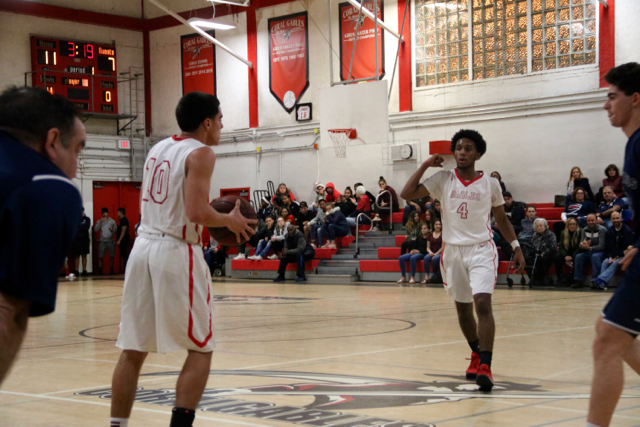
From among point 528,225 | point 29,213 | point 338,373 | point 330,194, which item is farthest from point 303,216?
point 29,213

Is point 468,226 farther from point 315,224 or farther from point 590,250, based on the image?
point 315,224

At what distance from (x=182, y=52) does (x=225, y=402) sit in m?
22.3

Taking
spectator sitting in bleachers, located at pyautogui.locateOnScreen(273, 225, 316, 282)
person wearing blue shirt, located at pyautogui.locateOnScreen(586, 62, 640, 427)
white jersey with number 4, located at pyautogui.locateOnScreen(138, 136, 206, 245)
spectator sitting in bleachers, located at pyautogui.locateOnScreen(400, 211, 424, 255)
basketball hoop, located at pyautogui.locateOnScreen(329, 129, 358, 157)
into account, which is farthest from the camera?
basketball hoop, located at pyautogui.locateOnScreen(329, 129, 358, 157)

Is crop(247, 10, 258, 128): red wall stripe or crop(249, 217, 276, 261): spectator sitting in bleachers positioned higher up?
crop(247, 10, 258, 128): red wall stripe

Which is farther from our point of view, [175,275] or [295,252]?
[295,252]

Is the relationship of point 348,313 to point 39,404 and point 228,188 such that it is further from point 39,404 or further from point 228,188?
point 228,188

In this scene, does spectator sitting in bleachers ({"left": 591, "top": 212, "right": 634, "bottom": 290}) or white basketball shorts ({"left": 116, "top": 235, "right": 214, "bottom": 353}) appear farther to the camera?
spectator sitting in bleachers ({"left": 591, "top": 212, "right": 634, "bottom": 290})

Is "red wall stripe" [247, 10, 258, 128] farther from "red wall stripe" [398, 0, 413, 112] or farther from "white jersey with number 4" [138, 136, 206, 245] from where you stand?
"white jersey with number 4" [138, 136, 206, 245]

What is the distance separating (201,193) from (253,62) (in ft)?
68.7

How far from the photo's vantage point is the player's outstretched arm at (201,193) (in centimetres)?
345

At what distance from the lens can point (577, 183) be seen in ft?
52.8

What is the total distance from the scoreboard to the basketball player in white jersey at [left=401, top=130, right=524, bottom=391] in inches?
753

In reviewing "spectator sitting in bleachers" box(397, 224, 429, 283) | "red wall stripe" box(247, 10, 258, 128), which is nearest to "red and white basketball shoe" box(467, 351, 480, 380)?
"spectator sitting in bleachers" box(397, 224, 429, 283)

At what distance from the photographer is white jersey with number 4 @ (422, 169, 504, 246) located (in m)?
5.58
